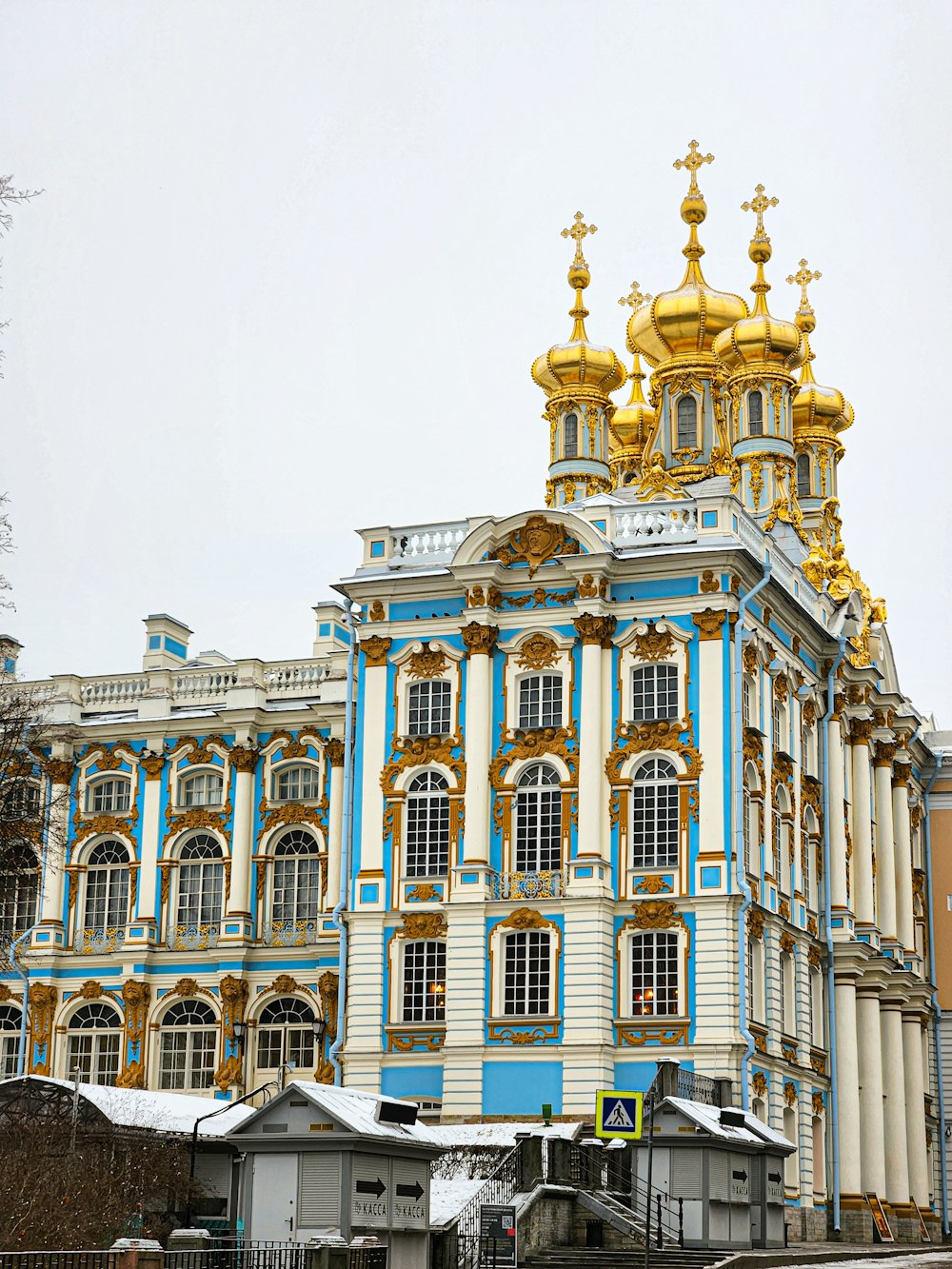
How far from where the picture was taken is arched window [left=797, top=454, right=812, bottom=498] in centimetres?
5628

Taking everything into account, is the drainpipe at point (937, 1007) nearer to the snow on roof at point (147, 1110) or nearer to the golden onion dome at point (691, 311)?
the golden onion dome at point (691, 311)

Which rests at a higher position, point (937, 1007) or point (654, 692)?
point (654, 692)

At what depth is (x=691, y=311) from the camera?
51.4 meters

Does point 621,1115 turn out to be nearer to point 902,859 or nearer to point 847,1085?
Answer: point 847,1085

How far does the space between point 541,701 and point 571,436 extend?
1229 cm

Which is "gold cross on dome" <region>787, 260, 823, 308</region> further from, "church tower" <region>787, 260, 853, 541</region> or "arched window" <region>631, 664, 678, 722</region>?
"arched window" <region>631, 664, 678, 722</region>

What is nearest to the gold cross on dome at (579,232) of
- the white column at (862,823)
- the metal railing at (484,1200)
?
the white column at (862,823)

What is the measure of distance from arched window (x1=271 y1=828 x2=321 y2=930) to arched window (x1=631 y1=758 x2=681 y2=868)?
9.69m

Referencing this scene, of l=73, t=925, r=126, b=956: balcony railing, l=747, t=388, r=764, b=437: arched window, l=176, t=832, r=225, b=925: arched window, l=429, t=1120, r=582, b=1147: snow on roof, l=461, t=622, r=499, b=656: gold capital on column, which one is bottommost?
l=429, t=1120, r=582, b=1147: snow on roof

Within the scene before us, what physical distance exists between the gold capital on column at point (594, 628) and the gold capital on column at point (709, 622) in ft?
5.51

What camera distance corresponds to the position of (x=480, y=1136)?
34938 millimetres

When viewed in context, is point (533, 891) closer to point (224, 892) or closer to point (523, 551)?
point (523, 551)

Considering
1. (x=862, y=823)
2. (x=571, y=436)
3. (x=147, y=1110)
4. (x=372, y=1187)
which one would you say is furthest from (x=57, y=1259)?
(x=571, y=436)

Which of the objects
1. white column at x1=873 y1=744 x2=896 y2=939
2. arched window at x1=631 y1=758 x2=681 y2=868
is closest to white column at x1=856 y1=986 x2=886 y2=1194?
white column at x1=873 y1=744 x2=896 y2=939
